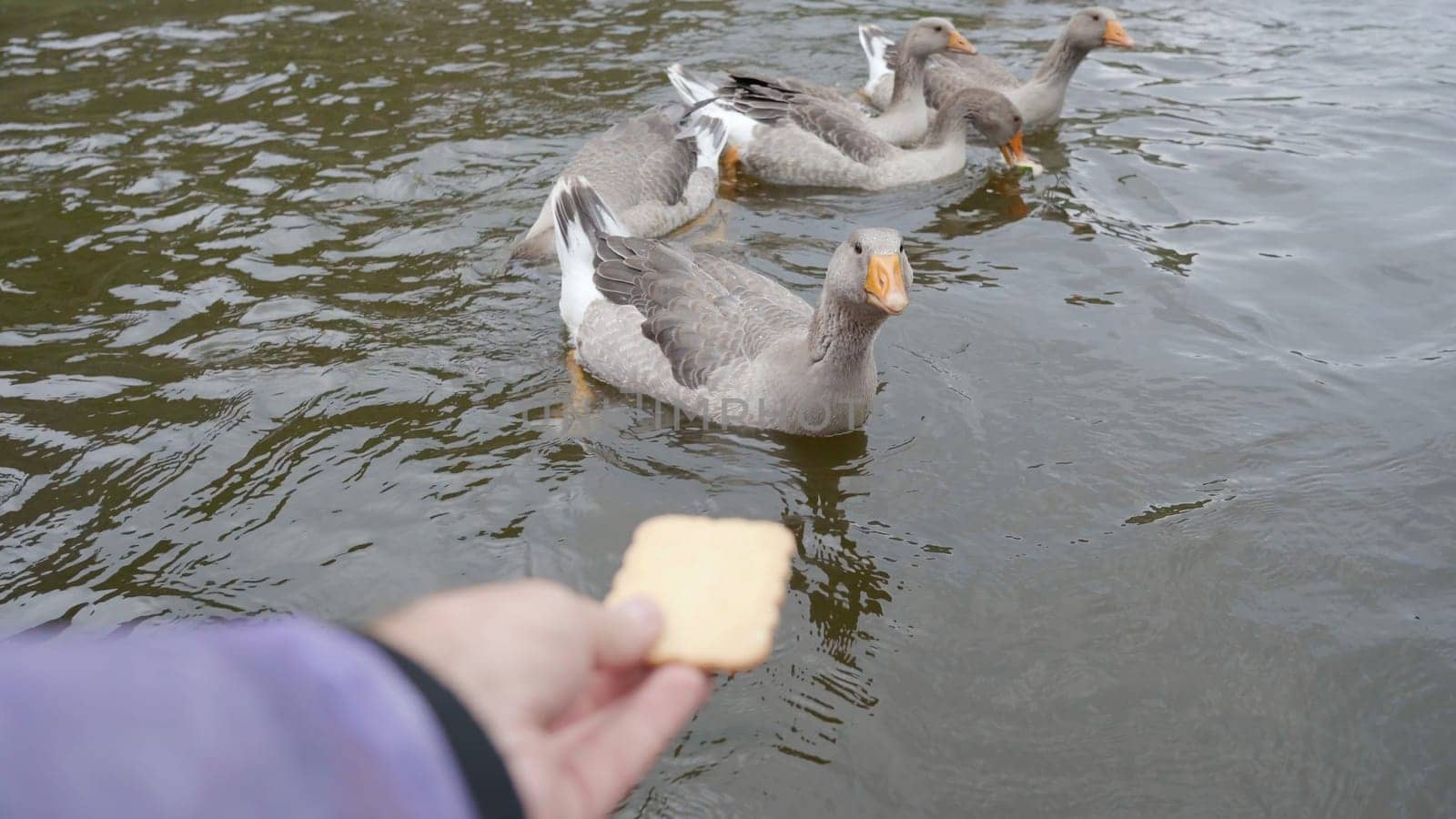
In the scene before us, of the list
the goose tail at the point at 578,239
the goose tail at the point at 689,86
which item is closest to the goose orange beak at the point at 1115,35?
the goose tail at the point at 689,86

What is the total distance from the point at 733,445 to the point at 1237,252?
4665 mm

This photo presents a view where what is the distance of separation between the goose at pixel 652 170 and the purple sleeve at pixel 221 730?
7.19m

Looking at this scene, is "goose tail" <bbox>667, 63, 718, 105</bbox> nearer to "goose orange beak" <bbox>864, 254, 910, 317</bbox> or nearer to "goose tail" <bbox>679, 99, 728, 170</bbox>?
"goose tail" <bbox>679, 99, 728, 170</bbox>

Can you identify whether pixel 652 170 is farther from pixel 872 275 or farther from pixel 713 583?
pixel 713 583

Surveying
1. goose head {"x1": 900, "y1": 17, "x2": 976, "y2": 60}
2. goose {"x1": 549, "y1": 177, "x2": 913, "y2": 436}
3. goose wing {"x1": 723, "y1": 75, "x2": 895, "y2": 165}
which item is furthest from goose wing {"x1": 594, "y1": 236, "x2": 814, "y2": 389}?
goose head {"x1": 900, "y1": 17, "x2": 976, "y2": 60}

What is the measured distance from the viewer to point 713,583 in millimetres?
2447

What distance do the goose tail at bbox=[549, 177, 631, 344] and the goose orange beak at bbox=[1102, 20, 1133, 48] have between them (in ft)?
20.2

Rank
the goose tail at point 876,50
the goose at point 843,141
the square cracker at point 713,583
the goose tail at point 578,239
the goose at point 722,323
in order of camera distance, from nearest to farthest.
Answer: the square cracker at point 713,583 → the goose at point 722,323 → the goose tail at point 578,239 → the goose at point 843,141 → the goose tail at point 876,50

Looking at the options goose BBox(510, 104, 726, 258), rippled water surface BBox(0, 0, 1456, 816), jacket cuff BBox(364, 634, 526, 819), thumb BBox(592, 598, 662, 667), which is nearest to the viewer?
jacket cuff BBox(364, 634, 526, 819)

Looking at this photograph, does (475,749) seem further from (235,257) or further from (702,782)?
(235,257)

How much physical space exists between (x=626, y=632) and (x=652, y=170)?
7832mm

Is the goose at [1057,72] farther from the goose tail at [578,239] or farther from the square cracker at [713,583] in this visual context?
the square cracker at [713,583]

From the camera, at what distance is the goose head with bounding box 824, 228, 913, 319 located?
5.30 meters

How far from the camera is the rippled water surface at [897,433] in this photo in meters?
4.22
